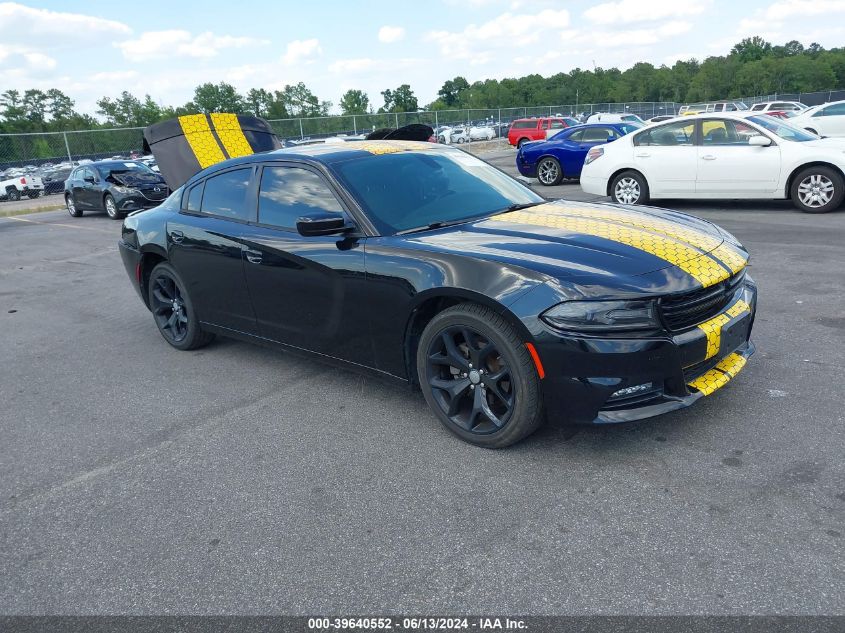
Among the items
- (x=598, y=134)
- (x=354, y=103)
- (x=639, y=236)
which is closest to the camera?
(x=639, y=236)

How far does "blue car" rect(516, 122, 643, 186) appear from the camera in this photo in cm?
1588

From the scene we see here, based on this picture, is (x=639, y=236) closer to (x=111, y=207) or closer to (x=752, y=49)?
(x=111, y=207)

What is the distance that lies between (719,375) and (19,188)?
30.3 m

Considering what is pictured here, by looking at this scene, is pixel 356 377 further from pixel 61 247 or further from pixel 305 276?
pixel 61 247

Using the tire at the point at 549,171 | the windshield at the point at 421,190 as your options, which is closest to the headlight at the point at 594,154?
the tire at the point at 549,171

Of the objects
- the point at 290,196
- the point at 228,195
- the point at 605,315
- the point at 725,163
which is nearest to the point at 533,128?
the point at 725,163

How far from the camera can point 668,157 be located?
1069 cm

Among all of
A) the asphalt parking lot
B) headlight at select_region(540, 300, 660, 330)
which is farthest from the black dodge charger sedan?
the asphalt parking lot

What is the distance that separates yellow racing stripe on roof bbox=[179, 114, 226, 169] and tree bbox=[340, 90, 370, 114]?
9711 centimetres

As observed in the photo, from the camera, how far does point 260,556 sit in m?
2.71

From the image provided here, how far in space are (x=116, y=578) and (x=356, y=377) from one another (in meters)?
2.23

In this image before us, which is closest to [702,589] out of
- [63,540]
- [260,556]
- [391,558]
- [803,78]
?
[391,558]

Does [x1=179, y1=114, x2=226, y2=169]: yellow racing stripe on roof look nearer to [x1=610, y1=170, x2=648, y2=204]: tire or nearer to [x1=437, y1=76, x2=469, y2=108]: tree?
[x1=610, y1=170, x2=648, y2=204]: tire

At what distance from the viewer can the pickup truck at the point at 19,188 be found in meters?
27.1
